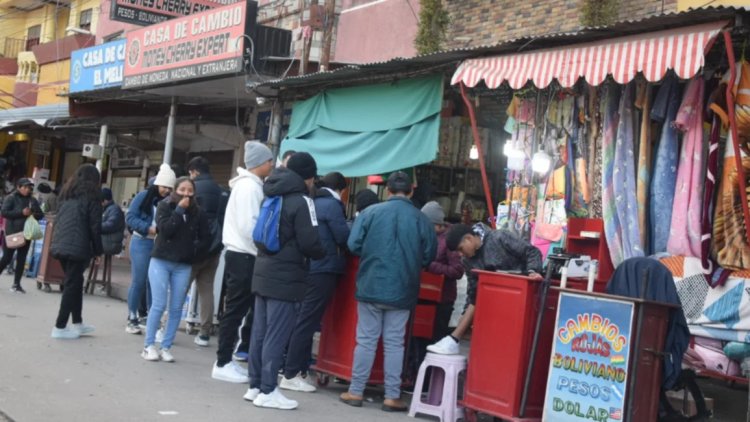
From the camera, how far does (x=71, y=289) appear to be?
8.75 metres

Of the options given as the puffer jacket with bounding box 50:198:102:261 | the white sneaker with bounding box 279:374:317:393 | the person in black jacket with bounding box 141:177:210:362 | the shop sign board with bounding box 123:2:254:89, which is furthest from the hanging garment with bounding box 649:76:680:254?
the shop sign board with bounding box 123:2:254:89

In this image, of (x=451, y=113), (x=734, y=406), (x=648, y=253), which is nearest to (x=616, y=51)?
(x=648, y=253)

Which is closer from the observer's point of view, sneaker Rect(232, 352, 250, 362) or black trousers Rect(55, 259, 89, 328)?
sneaker Rect(232, 352, 250, 362)

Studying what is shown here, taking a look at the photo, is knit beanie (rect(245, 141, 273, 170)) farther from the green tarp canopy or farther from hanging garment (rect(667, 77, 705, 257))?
hanging garment (rect(667, 77, 705, 257))

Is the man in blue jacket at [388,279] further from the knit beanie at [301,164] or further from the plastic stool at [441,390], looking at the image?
the knit beanie at [301,164]

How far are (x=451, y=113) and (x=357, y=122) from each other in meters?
1.35

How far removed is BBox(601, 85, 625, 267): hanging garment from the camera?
24.9 feet

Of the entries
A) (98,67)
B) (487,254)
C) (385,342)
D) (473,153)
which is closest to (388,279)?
(385,342)

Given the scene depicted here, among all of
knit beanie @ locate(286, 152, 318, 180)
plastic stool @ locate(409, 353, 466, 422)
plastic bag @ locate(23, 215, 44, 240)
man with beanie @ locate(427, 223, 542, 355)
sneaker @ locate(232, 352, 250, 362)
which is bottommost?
sneaker @ locate(232, 352, 250, 362)

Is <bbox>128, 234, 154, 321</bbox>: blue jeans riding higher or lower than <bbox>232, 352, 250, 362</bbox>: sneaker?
higher

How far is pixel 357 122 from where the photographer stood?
1049cm

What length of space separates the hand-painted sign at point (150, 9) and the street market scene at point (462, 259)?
21.3 feet

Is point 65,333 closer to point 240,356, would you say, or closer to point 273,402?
point 240,356

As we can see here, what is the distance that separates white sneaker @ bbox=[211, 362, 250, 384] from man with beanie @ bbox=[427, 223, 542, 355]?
1.75 metres
